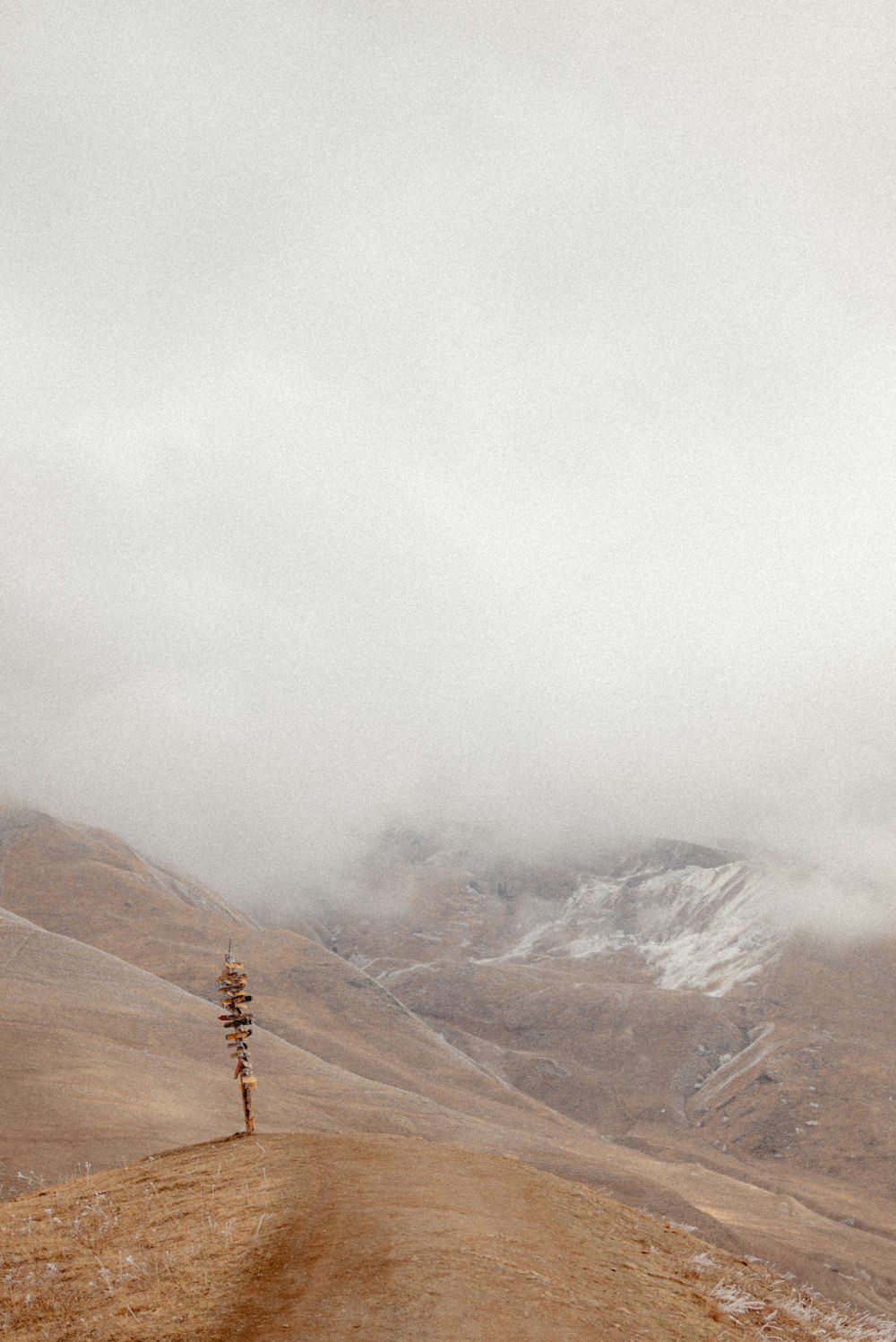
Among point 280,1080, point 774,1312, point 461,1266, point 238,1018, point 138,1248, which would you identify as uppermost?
point 238,1018

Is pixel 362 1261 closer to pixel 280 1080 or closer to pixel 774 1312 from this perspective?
pixel 774 1312

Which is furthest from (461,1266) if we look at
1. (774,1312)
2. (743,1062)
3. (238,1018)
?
(743,1062)

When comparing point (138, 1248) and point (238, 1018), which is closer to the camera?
point (138, 1248)

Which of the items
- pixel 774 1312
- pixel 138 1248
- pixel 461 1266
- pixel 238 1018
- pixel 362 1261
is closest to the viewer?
pixel 461 1266

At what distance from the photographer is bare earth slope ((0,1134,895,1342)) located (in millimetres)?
16234

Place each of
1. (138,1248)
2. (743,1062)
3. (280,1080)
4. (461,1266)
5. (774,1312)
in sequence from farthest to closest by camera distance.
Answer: (743,1062) < (280,1080) < (774,1312) < (138,1248) < (461,1266)

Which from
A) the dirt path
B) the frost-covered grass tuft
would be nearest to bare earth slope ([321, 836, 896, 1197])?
the frost-covered grass tuft

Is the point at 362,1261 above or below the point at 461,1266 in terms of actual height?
below

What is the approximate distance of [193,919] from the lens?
6122 inches

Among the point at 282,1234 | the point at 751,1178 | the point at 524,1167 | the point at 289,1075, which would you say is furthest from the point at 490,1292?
the point at 751,1178

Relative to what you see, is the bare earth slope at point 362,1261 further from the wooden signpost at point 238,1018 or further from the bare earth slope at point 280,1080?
the bare earth slope at point 280,1080

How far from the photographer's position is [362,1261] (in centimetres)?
1836

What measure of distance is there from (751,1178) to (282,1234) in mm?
124906

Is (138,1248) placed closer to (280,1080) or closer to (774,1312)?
(774,1312)
